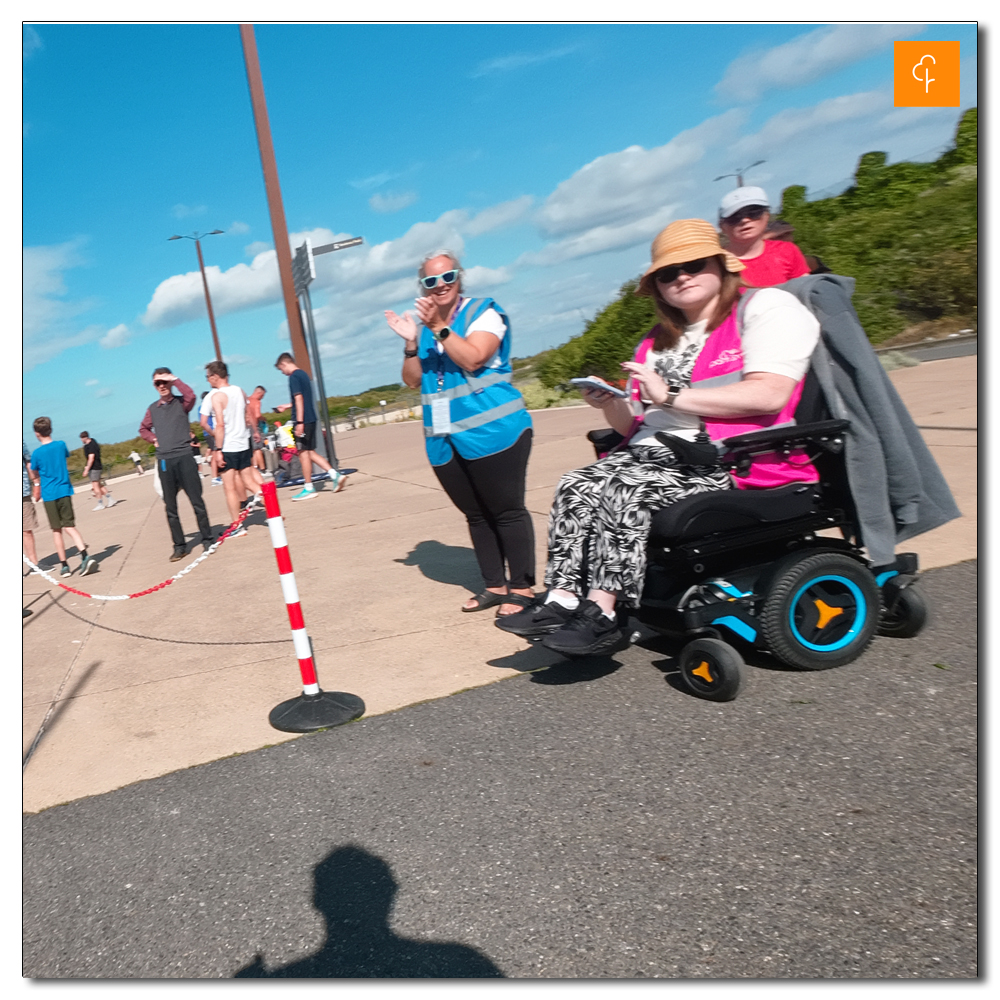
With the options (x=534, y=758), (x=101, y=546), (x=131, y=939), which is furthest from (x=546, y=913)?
(x=101, y=546)

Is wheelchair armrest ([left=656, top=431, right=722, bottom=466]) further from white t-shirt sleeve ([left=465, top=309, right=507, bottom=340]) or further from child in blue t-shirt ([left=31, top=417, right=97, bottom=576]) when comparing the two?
child in blue t-shirt ([left=31, top=417, right=97, bottom=576])

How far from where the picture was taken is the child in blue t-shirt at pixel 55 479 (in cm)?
862

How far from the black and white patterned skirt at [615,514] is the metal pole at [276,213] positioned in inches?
396

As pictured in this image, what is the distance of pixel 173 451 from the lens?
8469 millimetres

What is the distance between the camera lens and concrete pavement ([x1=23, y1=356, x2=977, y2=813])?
12.4 feet

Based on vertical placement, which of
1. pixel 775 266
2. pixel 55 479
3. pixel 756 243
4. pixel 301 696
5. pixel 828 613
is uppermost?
pixel 756 243

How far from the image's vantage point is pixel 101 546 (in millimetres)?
10664

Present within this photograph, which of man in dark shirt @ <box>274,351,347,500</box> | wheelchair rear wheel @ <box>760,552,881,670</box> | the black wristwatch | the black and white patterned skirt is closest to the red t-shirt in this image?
the black wristwatch

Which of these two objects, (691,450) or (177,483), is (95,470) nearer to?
(177,483)

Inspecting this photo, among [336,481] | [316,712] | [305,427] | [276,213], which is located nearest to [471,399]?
[316,712]

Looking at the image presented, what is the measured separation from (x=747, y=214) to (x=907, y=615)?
1.84m

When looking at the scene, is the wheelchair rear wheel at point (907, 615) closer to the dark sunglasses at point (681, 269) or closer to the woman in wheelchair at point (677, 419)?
the woman in wheelchair at point (677, 419)

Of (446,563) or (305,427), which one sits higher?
(305,427)

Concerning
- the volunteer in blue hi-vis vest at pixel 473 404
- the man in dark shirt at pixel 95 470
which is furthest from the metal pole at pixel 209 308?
the volunteer in blue hi-vis vest at pixel 473 404
